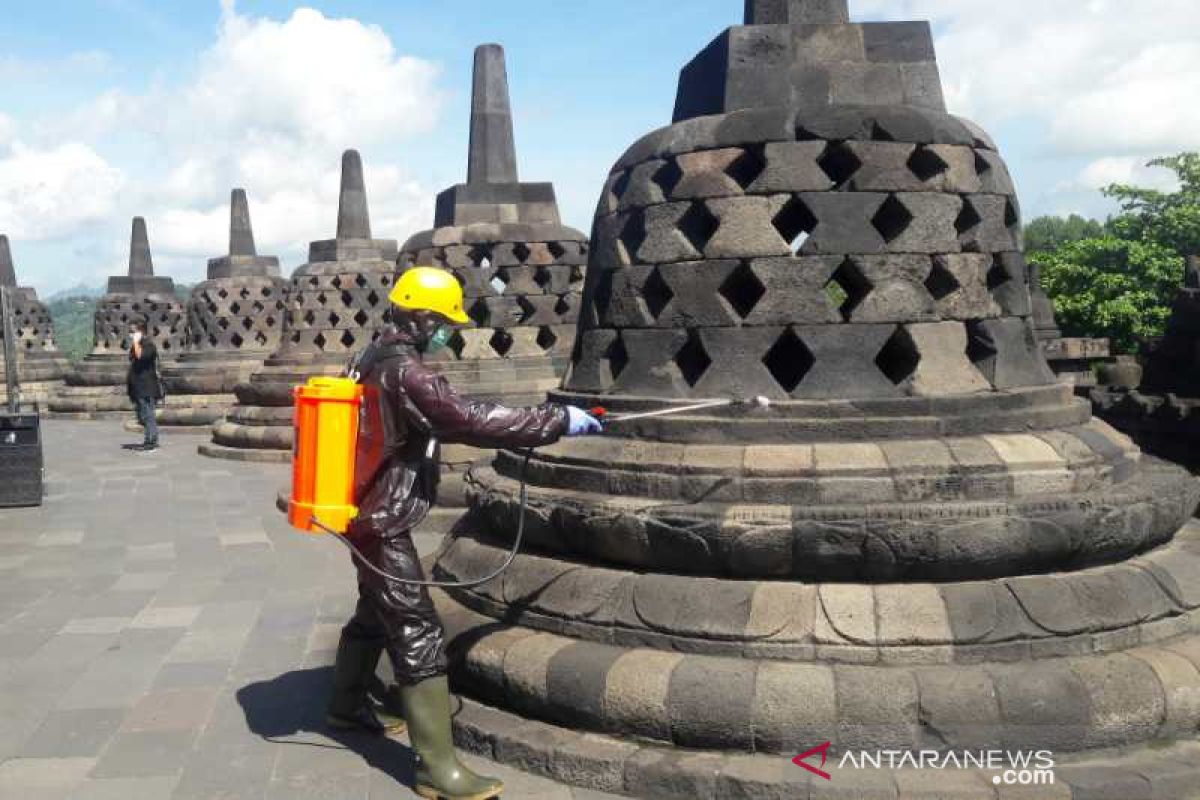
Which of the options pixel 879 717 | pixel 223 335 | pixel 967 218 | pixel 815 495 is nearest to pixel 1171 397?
pixel 967 218

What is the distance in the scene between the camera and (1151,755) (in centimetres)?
345

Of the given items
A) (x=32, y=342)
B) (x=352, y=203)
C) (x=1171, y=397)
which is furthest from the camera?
(x=32, y=342)

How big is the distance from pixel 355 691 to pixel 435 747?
705 millimetres

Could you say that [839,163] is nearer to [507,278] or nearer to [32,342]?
[507,278]

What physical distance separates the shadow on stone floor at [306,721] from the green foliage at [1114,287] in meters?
28.2

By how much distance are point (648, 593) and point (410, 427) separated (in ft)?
3.53

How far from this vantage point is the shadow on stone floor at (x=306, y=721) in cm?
386

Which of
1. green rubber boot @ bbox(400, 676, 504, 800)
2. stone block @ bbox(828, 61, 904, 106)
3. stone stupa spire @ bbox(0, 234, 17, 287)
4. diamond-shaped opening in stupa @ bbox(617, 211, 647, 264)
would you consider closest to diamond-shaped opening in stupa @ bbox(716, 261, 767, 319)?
diamond-shaped opening in stupa @ bbox(617, 211, 647, 264)

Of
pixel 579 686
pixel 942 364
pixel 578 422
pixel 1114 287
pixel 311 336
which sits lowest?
pixel 579 686

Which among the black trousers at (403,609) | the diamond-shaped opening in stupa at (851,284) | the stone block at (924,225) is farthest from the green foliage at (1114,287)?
the black trousers at (403,609)

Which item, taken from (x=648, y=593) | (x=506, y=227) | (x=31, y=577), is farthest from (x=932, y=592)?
(x=506, y=227)

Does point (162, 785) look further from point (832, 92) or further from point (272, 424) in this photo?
point (272, 424)

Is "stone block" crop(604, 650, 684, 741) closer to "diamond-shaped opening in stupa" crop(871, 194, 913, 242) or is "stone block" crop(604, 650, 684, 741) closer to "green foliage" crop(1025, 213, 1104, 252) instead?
"diamond-shaped opening in stupa" crop(871, 194, 913, 242)

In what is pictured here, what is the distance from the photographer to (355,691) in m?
4.06
